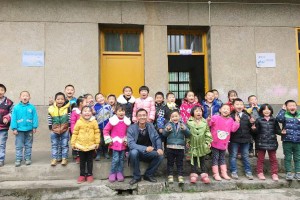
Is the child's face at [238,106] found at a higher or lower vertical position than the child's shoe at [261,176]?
higher

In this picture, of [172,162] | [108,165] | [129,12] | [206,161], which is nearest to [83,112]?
[108,165]

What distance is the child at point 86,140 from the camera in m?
5.29

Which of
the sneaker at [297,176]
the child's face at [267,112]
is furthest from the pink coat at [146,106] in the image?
the sneaker at [297,176]

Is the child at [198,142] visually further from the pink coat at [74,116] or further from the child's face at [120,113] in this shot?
the pink coat at [74,116]

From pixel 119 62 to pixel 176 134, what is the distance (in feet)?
11.8

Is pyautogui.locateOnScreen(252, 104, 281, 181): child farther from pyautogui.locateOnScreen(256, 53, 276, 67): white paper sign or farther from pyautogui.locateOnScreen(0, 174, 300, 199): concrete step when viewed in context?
pyautogui.locateOnScreen(256, 53, 276, 67): white paper sign

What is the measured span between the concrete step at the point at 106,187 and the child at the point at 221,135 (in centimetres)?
28

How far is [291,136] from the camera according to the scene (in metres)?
5.45

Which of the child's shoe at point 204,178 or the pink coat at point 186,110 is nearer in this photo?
the child's shoe at point 204,178

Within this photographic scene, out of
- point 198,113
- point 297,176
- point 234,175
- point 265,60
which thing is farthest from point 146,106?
point 265,60

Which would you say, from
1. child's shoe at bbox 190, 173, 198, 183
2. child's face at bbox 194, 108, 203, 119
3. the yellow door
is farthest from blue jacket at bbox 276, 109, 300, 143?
the yellow door

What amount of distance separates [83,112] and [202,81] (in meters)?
4.72

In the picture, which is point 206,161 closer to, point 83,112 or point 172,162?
point 172,162

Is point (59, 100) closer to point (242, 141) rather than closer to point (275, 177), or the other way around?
point (242, 141)
